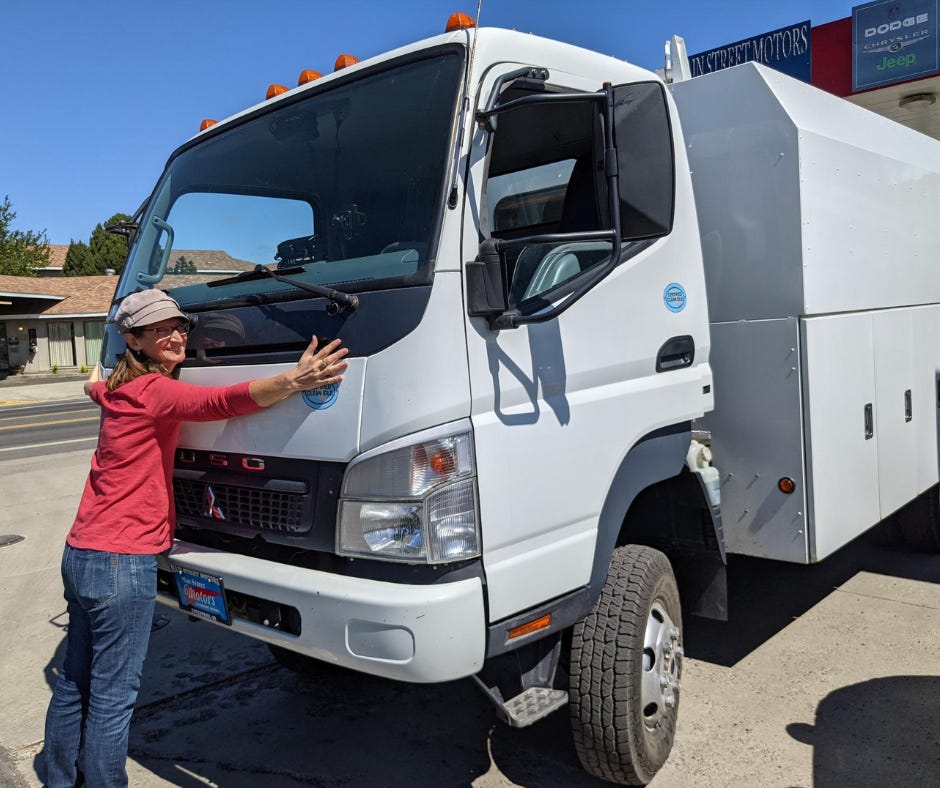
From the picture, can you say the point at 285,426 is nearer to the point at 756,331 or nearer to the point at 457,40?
the point at 457,40

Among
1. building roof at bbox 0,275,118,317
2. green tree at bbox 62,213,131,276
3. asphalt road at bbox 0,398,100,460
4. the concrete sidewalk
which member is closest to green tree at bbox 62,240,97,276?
green tree at bbox 62,213,131,276

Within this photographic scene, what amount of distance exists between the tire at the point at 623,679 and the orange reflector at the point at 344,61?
2165mm

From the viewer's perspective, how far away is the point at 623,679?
299cm

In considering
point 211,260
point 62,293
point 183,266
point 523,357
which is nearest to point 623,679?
point 523,357

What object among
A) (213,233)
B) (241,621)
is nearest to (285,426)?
(241,621)

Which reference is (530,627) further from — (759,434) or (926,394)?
(926,394)

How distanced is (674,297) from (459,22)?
1.32 m

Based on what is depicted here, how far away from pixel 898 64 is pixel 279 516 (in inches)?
416

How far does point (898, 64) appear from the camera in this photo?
10.3 meters

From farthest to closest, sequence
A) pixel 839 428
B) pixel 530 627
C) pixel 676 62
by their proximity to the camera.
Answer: pixel 676 62 → pixel 839 428 → pixel 530 627

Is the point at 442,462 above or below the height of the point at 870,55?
below

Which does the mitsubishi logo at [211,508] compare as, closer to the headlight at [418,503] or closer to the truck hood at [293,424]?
the truck hood at [293,424]

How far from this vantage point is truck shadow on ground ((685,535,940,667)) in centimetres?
459

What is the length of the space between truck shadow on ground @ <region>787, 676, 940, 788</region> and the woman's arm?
243 centimetres
